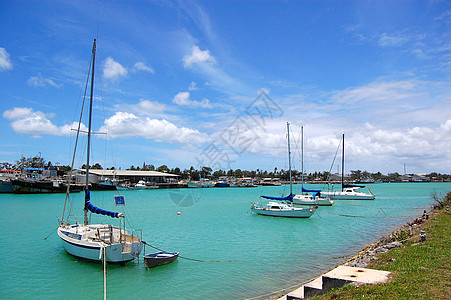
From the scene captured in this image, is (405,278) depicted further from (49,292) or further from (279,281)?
(49,292)

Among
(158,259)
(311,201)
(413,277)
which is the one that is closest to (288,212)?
(311,201)

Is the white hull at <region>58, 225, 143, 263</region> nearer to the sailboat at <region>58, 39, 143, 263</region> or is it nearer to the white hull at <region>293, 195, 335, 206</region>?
the sailboat at <region>58, 39, 143, 263</region>

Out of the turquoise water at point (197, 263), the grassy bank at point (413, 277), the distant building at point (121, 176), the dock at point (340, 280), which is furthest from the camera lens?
the distant building at point (121, 176)

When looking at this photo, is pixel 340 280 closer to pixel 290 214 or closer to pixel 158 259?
pixel 158 259

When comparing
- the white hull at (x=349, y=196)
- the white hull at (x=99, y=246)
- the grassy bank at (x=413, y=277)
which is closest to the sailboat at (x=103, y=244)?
the white hull at (x=99, y=246)

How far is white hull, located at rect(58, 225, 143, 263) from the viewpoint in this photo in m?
15.8

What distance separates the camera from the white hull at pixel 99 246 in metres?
15.8

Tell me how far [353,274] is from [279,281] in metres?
5.92

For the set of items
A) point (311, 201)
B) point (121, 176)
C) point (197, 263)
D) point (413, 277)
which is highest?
point (413, 277)

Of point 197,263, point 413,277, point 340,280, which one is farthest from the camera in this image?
point 197,263

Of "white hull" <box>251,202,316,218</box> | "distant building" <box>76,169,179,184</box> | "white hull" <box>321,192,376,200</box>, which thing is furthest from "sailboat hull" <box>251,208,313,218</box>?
"distant building" <box>76,169,179,184</box>

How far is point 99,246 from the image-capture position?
621 inches

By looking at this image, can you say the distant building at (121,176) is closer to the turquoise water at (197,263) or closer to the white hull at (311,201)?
the white hull at (311,201)

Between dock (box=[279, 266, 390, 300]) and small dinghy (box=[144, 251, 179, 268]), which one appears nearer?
dock (box=[279, 266, 390, 300])
